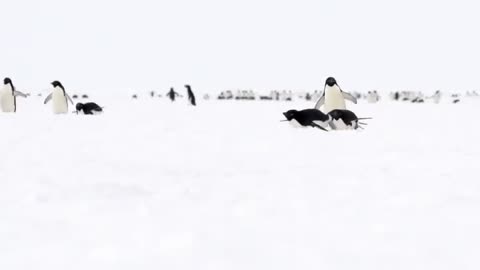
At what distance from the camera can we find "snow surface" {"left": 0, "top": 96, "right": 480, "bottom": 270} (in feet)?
9.90

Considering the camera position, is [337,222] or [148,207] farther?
[148,207]

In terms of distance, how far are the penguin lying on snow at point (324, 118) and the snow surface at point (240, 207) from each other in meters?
2.84

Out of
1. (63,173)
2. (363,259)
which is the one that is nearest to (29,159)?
(63,173)

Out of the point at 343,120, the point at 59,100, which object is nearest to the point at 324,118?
the point at 343,120

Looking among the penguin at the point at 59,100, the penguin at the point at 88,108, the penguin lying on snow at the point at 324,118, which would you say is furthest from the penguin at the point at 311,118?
the penguin at the point at 59,100

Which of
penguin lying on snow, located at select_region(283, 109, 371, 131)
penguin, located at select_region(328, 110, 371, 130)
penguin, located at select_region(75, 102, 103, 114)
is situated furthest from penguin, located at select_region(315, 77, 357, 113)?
penguin, located at select_region(75, 102, 103, 114)

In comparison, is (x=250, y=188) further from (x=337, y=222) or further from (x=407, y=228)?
(x=407, y=228)

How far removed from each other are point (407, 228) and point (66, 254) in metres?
2.02

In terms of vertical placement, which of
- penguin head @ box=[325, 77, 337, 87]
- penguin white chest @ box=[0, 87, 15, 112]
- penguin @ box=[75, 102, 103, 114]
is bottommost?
penguin @ box=[75, 102, 103, 114]

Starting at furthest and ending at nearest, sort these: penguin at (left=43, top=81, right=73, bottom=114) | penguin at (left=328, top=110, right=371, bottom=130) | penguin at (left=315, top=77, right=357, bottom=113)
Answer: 1. penguin at (left=43, top=81, right=73, bottom=114)
2. penguin at (left=315, top=77, right=357, bottom=113)
3. penguin at (left=328, top=110, right=371, bottom=130)

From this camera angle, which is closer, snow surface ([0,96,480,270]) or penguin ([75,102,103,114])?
snow surface ([0,96,480,270])

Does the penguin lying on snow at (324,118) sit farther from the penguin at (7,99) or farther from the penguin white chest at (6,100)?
the penguin white chest at (6,100)

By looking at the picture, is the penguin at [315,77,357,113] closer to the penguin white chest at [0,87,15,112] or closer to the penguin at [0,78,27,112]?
the penguin at [0,78,27,112]

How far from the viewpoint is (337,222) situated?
3699 millimetres
